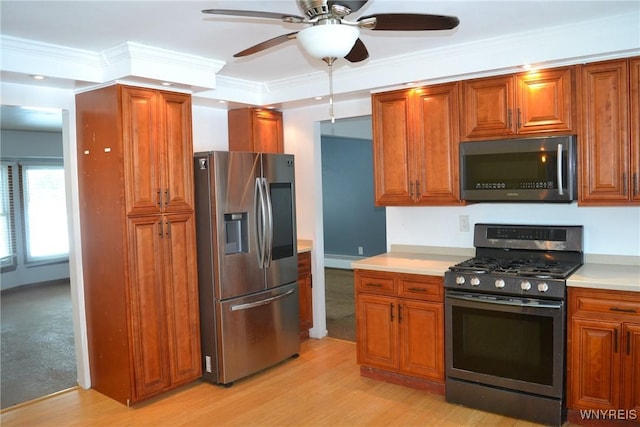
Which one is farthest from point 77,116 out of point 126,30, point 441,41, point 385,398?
point 385,398

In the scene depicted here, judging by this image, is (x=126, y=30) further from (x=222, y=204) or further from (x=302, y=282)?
(x=302, y=282)

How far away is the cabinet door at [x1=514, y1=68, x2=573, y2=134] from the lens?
3.17m

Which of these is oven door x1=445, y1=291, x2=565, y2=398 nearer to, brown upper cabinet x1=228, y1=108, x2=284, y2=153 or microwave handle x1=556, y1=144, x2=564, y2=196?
microwave handle x1=556, y1=144, x2=564, y2=196

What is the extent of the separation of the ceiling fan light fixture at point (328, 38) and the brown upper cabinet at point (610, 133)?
1885mm

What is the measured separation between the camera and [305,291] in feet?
15.4

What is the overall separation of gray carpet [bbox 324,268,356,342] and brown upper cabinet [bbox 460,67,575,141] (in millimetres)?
2354

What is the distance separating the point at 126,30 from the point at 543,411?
3308 mm

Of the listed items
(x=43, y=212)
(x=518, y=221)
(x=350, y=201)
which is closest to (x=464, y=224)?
(x=518, y=221)

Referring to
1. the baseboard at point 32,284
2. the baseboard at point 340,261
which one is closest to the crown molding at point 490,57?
the baseboard at point 340,261

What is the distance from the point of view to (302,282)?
4.66 metres

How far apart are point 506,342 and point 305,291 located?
2038 millimetres

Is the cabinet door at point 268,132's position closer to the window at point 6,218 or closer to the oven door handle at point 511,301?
the oven door handle at point 511,301

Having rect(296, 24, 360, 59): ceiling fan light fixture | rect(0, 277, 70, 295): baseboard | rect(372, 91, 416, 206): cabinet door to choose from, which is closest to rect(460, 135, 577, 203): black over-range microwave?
rect(372, 91, 416, 206): cabinet door

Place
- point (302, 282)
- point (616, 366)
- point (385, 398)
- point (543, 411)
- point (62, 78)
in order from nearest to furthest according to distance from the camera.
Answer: point (616, 366), point (543, 411), point (62, 78), point (385, 398), point (302, 282)
